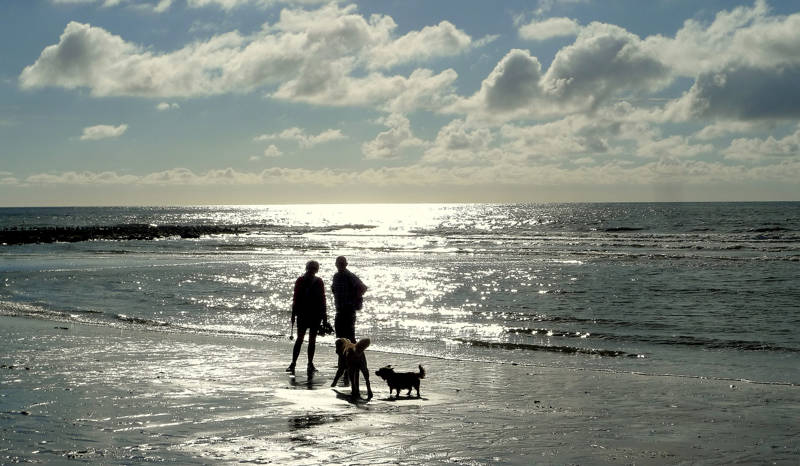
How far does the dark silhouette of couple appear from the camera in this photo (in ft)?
38.2

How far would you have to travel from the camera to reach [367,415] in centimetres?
923

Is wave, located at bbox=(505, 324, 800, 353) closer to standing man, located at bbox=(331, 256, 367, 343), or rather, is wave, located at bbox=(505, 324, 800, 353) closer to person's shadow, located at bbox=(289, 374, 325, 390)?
standing man, located at bbox=(331, 256, 367, 343)

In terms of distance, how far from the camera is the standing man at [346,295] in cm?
1162

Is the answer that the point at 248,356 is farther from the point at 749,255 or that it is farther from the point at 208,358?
the point at 749,255

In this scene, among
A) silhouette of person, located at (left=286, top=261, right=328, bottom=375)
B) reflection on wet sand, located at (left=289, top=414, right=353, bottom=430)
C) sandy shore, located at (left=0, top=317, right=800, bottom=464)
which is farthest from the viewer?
silhouette of person, located at (left=286, top=261, right=328, bottom=375)

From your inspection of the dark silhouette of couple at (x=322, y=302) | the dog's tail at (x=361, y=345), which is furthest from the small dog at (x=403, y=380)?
the dark silhouette of couple at (x=322, y=302)

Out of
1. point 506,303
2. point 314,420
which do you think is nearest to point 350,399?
point 314,420

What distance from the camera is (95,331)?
16.9m

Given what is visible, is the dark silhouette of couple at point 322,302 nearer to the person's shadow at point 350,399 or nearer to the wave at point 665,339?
the person's shadow at point 350,399

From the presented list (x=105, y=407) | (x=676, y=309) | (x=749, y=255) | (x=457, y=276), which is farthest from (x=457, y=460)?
(x=749, y=255)

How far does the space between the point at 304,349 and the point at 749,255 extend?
126ft

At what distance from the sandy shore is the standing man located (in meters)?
1.02

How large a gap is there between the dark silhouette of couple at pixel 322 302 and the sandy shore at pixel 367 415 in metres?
0.84

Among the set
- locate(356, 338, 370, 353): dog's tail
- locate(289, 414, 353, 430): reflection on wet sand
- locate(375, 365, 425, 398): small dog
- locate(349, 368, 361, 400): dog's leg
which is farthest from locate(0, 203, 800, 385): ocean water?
locate(289, 414, 353, 430): reflection on wet sand
